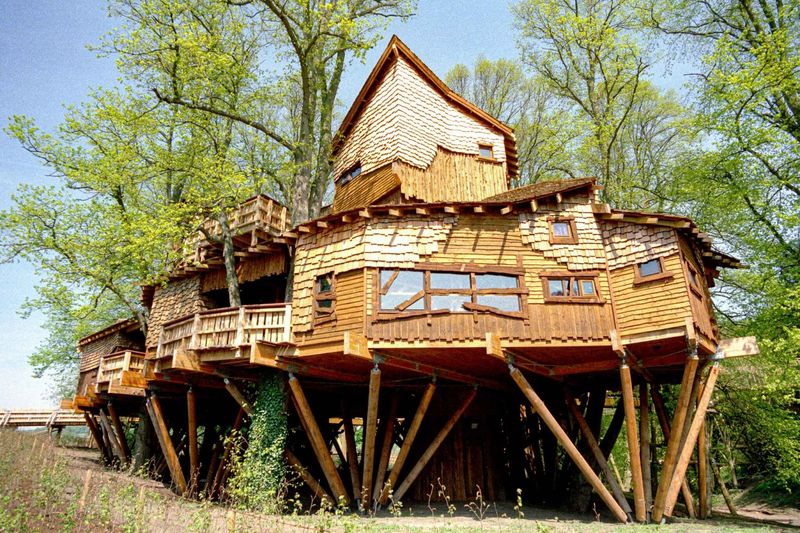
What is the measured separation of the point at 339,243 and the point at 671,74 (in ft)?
55.9

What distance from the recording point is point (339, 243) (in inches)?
547

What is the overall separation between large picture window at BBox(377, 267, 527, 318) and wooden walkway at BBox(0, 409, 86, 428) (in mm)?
28573

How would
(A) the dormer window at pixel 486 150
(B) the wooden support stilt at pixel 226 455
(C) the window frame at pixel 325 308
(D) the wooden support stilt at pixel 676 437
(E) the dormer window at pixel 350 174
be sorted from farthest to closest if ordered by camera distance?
(A) the dormer window at pixel 486 150
(E) the dormer window at pixel 350 174
(B) the wooden support stilt at pixel 226 455
(C) the window frame at pixel 325 308
(D) the wooden support stilt at pixel 676 437

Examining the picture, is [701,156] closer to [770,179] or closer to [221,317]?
[770,179]

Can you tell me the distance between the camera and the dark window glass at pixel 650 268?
13.3m

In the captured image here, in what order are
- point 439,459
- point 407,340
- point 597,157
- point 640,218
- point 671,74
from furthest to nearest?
point 597,157, point 671,74, point 439,459, point 640,218, point 407,340

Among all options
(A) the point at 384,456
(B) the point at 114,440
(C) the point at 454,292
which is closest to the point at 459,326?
(C) the point at 454,292

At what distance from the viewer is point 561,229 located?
47.0 ft

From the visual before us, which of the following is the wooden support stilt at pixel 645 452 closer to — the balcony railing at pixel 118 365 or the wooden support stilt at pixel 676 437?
the wooden support stilt at pixel 676 437

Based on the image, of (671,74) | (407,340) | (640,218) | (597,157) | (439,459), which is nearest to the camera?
(407,340)

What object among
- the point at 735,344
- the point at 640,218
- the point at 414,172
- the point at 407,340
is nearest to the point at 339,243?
the point at 407,340

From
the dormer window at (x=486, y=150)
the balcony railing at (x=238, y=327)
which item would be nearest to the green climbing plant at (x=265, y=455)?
the balcony railing at (x=238, y=327)

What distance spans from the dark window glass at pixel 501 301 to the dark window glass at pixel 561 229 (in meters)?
2.47

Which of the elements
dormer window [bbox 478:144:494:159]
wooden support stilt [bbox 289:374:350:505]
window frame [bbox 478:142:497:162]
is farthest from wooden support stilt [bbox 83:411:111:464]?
dormer window [bbox 478:144:494:159]
